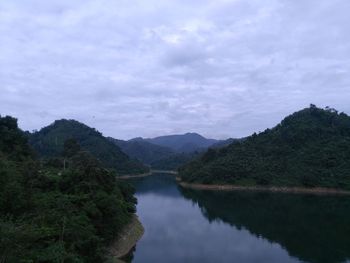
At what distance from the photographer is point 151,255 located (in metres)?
25.9

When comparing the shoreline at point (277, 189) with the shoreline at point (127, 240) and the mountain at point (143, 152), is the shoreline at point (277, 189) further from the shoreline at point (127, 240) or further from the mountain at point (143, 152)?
the mountain at point (143, 152)

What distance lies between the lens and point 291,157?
2921 inches

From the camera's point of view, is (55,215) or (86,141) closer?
(55,215)

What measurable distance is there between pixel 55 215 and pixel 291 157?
6410 cm

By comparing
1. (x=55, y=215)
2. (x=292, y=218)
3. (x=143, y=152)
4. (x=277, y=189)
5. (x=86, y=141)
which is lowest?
(x=292, y=218)

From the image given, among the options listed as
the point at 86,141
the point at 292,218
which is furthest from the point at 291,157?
the point at 86,141

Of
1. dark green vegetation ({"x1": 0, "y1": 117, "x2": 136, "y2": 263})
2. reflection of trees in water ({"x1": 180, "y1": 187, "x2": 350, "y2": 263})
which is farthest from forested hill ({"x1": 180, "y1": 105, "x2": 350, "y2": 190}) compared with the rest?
dark green vegetation ({"x1": 0, "y1": 117, "x2": 136, "y2": 263})

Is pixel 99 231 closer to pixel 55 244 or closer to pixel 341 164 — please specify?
pixel 55 244

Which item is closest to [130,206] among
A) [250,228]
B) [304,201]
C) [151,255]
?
[151,255]

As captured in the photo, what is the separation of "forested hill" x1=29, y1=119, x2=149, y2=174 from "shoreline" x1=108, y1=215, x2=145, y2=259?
5717cm

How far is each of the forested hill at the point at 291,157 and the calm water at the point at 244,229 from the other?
316 inches

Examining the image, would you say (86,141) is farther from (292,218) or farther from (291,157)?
(292,218)

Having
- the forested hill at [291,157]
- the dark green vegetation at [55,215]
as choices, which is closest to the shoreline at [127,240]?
the dark green vegetation at [55,215]

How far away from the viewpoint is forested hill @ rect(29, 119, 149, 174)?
3612 inches
